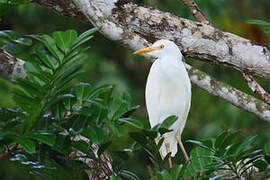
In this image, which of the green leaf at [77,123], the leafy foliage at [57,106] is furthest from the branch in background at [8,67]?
the green leaf at [77,123]

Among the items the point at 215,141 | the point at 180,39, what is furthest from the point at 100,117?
the point at 180,39

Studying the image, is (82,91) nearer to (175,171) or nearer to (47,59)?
(47,59)

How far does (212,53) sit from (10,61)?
2.49 feet

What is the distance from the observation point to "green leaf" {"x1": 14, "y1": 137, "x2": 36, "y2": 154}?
1285mm

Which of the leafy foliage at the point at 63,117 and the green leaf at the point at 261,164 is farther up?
the leafy foliage at the point at 63,117

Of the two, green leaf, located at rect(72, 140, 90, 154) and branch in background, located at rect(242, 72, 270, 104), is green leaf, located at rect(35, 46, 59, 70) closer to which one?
green leaf, located at rect(72, 140, 90, 154)

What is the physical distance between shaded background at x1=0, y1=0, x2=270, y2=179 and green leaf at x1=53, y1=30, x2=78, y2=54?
294 centimetres

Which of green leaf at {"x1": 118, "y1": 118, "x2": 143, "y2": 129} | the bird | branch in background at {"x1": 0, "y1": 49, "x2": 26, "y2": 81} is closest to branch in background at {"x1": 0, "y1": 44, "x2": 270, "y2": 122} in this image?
the bird

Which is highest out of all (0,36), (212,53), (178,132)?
(0,36)

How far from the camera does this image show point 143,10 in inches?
87.0

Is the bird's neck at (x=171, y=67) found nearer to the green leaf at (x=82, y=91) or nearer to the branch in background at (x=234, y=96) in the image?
the branch in background at (x=234, y=96)

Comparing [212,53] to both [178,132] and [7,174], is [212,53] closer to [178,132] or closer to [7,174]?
[178,132]

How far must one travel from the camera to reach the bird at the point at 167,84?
1.84 metres

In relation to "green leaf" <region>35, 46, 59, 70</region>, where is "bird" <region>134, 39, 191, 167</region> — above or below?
below
